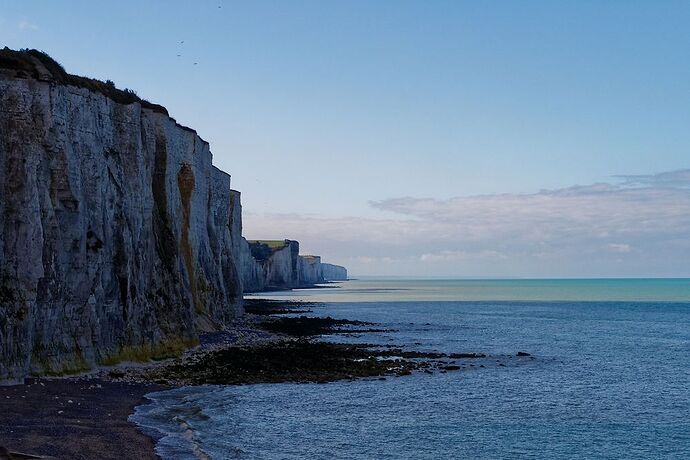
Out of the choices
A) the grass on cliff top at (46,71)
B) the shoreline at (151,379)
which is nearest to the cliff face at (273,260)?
the shoreline at (151,379)

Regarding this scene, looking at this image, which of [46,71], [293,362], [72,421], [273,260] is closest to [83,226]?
[46,71]

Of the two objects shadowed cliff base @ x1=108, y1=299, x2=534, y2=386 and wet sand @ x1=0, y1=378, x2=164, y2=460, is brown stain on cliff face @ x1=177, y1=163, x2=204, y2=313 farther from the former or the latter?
wet sand @ x1=0, y1=378, x2=164, y2=460

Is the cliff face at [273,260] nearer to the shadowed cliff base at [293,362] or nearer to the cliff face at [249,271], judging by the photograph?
the cliff face at [249,271]

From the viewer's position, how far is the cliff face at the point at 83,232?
27312mm

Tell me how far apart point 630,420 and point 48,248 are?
80.1 ft

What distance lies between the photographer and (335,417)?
26.8m

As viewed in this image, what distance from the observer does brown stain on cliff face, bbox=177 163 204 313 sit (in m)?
50.2

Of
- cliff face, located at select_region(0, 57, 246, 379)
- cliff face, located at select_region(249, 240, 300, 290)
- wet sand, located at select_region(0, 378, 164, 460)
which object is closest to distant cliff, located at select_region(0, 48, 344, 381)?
cliff face, located at select_region(0, 57, 246, 379)

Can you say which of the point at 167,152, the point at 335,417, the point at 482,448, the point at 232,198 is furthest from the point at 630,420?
the point at 232,198

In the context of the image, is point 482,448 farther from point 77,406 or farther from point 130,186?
point 130,186

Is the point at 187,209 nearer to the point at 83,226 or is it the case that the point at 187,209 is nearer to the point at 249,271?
the point at 83,226

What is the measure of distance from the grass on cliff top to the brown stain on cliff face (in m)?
11.4

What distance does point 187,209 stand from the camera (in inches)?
2037

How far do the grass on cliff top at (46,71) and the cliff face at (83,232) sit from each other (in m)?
0.52
